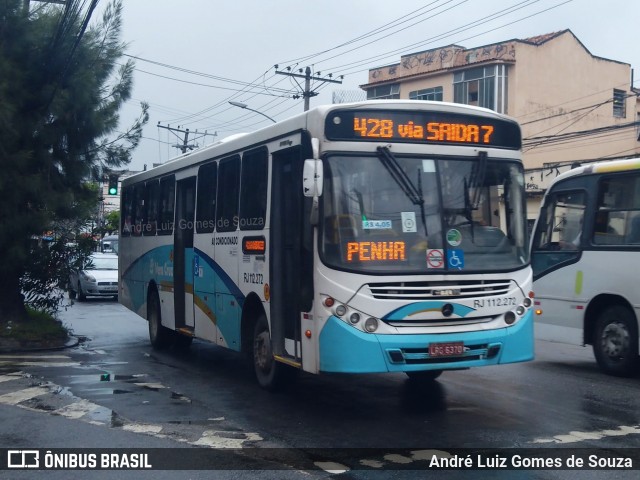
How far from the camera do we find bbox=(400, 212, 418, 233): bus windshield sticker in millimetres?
8398

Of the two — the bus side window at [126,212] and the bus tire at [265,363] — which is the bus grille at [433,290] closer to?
the bus tire at [265,363]

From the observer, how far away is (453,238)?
28.0ft

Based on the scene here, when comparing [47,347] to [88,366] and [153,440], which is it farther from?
[153,440]

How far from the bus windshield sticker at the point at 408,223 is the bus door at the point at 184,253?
17.7 ft

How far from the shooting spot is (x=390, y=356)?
811cm

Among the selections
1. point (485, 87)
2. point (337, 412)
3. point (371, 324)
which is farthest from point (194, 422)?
point (485, 87)

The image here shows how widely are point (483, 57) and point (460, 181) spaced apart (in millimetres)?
32372

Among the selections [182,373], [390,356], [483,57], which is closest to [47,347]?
[182,373]

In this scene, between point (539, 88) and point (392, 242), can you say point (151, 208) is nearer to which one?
point (392, 242)

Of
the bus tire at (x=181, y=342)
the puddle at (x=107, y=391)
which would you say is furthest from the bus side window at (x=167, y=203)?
the puddle at (x=107, y=391)

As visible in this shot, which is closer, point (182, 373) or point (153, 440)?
point (153, 440)

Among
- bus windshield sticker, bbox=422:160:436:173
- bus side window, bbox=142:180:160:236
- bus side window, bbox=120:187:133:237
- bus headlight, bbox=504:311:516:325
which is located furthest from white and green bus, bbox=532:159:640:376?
bus side window, bbox=120:187:133:237

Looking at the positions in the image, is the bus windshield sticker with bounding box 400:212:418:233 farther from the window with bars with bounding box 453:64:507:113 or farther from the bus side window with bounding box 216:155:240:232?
the window with bars with bounding box 453:64:507:113

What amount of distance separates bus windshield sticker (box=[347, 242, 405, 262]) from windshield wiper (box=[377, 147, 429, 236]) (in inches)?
20.0
